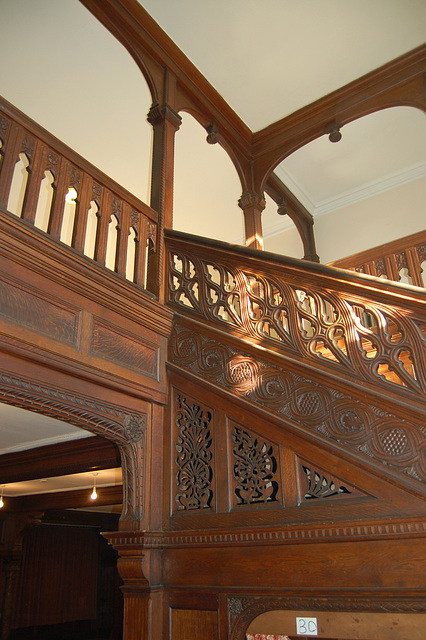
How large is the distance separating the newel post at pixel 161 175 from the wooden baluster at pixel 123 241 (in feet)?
1.08

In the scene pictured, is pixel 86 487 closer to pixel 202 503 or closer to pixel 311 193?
pixel 202 503

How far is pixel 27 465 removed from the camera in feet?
16.6

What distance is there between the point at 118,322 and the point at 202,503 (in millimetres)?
1274

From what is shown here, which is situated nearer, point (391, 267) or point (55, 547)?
point (391, 267)

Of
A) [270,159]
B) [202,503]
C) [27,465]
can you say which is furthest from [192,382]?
[270,159]

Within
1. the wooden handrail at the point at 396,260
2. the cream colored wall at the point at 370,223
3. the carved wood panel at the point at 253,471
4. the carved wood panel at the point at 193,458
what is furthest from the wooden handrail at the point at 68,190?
the cream colored wall at the point at 370,223

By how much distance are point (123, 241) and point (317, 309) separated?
149 cm

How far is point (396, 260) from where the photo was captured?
518 cm

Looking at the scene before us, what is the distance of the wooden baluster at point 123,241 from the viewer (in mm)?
3393

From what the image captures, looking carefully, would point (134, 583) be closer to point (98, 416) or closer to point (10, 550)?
point (98, 416)

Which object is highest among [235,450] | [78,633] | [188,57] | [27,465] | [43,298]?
[188,57]

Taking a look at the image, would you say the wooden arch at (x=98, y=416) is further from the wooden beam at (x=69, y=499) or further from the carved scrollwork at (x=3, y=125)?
the wooden beam at (x=69, y=499)

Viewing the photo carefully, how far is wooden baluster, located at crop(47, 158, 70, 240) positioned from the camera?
115 inches

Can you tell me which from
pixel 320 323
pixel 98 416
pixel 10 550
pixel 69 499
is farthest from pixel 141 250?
pixel 10 550
